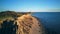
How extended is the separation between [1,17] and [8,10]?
43cm

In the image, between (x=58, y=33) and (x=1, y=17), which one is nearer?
(x=1, y=17)

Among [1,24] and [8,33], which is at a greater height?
[1,24]

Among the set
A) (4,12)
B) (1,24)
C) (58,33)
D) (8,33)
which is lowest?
(58,33)

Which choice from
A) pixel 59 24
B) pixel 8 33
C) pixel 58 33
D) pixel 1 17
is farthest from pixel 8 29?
pixel 59 24

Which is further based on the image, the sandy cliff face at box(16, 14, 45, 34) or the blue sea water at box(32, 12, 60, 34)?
the blue sea water at box(32, 12, 60, 34)

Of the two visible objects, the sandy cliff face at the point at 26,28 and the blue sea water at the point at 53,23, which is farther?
the blue sea water at the point at 53,23

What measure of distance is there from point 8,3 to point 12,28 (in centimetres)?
125

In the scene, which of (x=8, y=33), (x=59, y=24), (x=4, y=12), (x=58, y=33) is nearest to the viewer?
(x=8, y=33)

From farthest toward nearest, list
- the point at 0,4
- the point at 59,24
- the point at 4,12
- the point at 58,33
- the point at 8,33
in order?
the point at 59,24 → the point at 58,33 → the point at 4,12 → the point at 0,4 → the point at 8,33

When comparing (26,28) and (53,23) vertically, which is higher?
(26,28)

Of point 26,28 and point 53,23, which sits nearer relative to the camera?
point 26,28

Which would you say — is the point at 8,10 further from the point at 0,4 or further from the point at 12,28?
the point at 12,28

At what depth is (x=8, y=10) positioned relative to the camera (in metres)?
4.80

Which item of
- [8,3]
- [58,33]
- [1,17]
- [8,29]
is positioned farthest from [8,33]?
[58,33]
